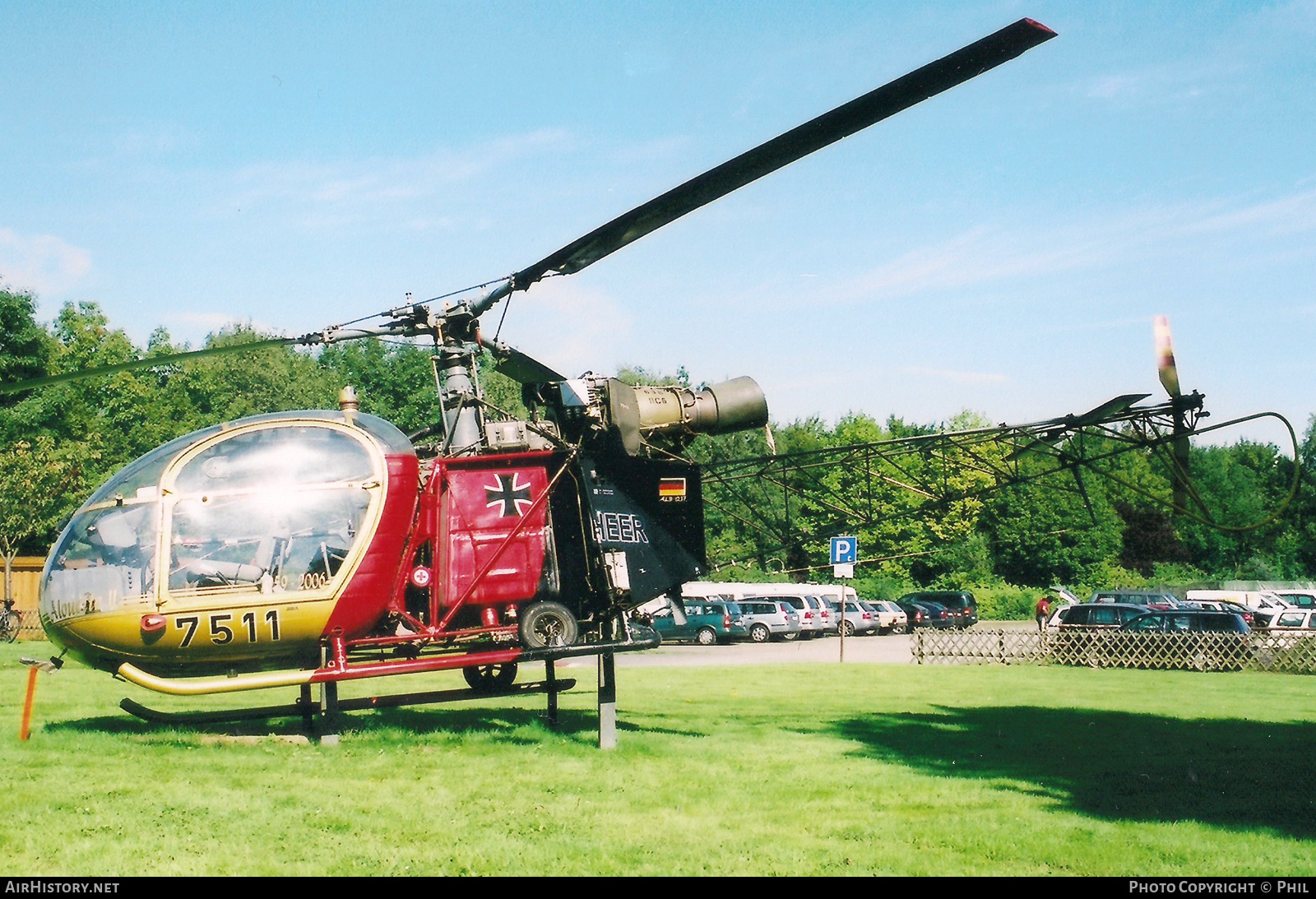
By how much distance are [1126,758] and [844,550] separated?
12.8m

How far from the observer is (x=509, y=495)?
36.1 ft

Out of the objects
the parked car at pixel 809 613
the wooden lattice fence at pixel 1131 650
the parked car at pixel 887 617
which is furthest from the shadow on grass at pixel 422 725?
the parked car at pixel 887 617

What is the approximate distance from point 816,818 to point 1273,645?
20.5 m

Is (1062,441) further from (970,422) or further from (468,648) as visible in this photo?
(970,422)

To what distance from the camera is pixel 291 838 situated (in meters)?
6.77

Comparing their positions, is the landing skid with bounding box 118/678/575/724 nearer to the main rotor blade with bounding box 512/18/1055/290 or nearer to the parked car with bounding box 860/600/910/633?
the main rotor blade with bounding box 512/18/1055/290

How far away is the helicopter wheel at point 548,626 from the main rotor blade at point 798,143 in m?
3.32

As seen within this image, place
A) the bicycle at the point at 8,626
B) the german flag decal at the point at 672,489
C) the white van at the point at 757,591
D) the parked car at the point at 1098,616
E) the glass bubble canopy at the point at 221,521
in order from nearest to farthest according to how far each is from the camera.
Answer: the glass bubble canopy at the point at 221,521, the german flag decal at the point at 672,489, the parked car at the point at 1098,616, the bicycle at the point at 8,626, the white van at the point at 757,591

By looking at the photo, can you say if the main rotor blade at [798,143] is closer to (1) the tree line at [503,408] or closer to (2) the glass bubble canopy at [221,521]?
(2) the glass bubble canopy at [221,521]

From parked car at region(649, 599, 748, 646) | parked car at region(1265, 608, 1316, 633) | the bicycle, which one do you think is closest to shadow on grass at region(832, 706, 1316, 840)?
parked car at region(1265, 608, 1316, 633)

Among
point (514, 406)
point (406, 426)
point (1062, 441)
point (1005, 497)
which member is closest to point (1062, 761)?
point (1062, 441)

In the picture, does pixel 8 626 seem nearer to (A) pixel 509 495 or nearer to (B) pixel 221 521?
(B) pixel 221 521

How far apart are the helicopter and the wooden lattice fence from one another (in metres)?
16.7

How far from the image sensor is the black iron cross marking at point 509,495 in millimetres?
10938
